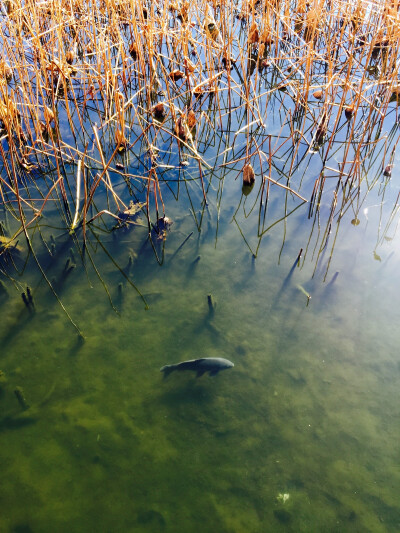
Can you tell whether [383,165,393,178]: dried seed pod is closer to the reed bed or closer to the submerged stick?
the reed bed

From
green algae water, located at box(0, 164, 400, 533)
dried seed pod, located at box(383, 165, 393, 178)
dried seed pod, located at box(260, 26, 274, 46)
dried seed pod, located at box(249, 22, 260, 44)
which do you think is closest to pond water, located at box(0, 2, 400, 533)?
green algae water, located at box(0, 164, 400, 533)

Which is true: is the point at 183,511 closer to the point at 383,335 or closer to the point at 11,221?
the point at 383,335

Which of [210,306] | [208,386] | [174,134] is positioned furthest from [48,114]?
[208,386]

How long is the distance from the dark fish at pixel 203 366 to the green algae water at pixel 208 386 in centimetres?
5

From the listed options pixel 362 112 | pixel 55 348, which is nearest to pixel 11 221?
pixel 55 348

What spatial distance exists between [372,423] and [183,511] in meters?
0.90

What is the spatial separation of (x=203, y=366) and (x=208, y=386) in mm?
96

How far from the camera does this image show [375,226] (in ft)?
8.11

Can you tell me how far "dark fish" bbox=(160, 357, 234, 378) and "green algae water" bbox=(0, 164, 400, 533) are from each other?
0.16 feet

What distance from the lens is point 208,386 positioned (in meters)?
1.78

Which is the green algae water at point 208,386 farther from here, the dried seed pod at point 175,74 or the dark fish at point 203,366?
the dried seed pod at point 175,74

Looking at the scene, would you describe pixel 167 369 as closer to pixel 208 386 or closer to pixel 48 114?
pixel 208 386

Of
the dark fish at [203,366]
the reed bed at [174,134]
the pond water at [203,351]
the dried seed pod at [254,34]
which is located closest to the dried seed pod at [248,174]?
the reed bed at [174,134]

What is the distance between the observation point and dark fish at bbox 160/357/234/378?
1.78 meters
